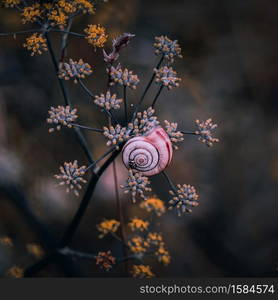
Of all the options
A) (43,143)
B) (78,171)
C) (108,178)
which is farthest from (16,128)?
(78,171)

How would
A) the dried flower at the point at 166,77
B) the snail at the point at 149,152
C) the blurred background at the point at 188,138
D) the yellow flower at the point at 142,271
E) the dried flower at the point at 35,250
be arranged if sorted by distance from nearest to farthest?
the snail at the point at 149,152
the dried flower at the point at 166,77
the yellow flower at the point at 142,271
the dried flower at the point at 35,250
the blurred background at the point at 188,138

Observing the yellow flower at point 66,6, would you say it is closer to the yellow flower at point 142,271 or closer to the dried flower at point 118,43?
the dried flower at point 118,43

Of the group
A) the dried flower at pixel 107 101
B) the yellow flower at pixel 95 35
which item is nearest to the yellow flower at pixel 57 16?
the yellow flower at pixel 95 35

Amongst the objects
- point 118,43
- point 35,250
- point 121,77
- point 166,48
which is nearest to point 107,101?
point 121,77

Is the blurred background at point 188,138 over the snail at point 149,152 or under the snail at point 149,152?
over

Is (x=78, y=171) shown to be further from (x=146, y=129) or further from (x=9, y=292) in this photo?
(x=9, y=292)

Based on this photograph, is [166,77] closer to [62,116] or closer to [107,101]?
[107,101]

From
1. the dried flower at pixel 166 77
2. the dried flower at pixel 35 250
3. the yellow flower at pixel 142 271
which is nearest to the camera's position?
the dried flower at pixel 166 77

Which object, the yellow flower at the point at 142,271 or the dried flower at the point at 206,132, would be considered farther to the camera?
the yellow flower at the point at 142,271
